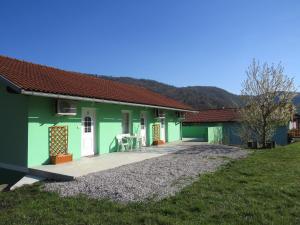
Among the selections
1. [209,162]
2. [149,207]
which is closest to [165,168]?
[209,162]

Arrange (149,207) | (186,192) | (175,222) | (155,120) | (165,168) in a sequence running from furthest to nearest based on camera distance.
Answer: (155,120) < (165,168) < (186,192) < (149,207) < (175,222)

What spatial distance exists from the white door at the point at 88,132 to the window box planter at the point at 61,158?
1.28m

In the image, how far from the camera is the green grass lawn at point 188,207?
200 inches

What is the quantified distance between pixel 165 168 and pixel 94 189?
3.19m

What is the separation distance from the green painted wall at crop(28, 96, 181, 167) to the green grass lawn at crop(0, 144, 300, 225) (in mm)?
2496

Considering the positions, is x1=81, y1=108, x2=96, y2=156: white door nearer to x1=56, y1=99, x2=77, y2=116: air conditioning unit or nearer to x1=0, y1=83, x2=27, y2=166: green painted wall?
x1=56, y1=99, x2=77, y2=116: air conditioning unit

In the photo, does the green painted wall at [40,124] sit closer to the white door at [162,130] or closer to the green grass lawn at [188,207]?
the green grass lawn at [188,207]

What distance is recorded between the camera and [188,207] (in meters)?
5.71

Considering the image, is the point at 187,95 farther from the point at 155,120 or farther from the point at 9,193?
the point at 9,193

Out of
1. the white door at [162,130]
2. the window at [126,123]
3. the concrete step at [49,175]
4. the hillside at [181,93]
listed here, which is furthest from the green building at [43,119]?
the hillside at [181,93]

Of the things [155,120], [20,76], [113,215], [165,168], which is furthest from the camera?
[155,120]

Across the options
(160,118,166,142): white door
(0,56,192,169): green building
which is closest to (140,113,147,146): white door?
(160,118,166,142): white door

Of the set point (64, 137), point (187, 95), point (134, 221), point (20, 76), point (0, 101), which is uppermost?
point (187, 95)

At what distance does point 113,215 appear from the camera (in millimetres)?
5312
